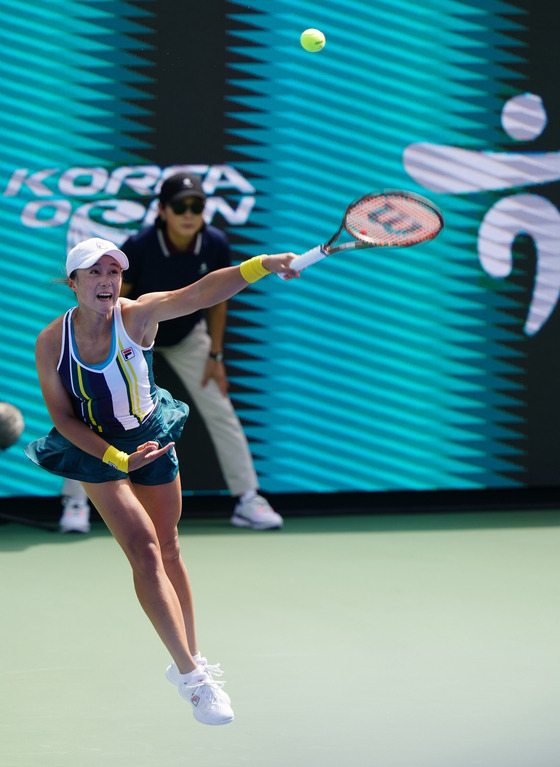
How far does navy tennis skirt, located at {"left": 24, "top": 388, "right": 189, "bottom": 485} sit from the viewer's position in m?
3.87

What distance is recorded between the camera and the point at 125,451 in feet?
13.2

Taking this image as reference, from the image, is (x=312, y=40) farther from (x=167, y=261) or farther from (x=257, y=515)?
(x=257, y=515)

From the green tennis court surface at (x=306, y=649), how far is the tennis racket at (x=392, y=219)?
4.88ft

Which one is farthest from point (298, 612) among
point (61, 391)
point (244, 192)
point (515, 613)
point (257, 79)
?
point (257, 79)

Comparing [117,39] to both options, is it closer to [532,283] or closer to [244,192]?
[244,192]

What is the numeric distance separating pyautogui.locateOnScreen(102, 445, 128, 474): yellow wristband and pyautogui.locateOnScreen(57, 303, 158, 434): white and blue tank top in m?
0.20

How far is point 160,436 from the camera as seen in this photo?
4.07 m

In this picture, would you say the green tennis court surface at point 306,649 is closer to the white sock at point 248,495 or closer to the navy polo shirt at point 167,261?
the white sock at point 248,495

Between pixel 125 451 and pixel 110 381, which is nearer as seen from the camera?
pixel 110 381

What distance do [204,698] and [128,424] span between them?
0.89 m

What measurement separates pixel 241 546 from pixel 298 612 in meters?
1.36

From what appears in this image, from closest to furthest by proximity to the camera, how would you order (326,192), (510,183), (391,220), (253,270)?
1. (253,270)
2. (391,220)
3. (326,192)
4. (510,183)

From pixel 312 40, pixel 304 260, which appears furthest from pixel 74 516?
pixel 304 260

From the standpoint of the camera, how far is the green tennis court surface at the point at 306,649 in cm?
365
